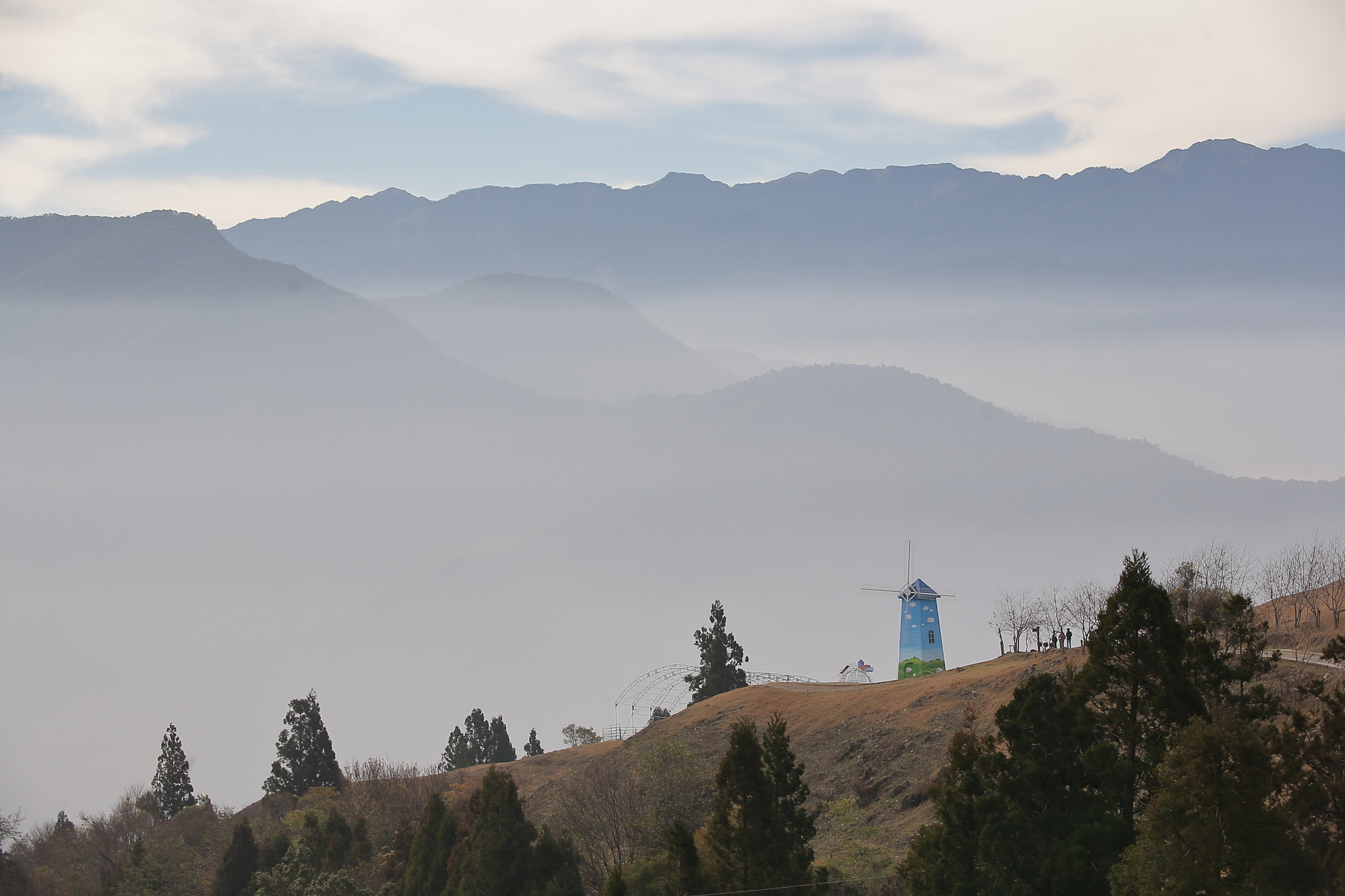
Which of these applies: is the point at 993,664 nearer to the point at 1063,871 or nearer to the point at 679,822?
the point at 679,822

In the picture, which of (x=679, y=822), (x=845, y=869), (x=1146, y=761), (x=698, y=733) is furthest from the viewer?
(x=698, y=733)

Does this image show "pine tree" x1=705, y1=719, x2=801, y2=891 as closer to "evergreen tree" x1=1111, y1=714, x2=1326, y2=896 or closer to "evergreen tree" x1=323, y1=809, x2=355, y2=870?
"evergreen tree" x1=1111, y1=714, x2=1326, y2=896

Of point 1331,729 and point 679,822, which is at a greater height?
point 1331,729

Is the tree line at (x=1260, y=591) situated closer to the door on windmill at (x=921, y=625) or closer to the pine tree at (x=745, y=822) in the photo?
the door on windmill at (x=921, y=625)

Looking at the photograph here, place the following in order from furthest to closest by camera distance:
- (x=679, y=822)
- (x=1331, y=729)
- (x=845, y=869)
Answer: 1. (x=845, y=869)
2. (x=679, y=822)
3. (x=1331, y=729)

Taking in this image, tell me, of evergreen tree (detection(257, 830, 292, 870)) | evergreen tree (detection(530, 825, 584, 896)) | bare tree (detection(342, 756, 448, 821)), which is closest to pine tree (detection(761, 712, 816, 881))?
evergreen tree (detection(530, 825, 584, 896))

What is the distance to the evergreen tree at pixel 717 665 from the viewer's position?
345 feet

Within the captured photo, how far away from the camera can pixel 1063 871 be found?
34406 millimetres

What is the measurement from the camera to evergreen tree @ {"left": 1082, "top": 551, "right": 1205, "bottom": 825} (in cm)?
3381

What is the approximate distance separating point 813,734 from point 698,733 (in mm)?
10982

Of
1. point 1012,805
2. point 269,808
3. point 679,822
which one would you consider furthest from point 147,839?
point 1012,805

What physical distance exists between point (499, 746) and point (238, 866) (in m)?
56.3

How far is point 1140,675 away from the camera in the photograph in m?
34.4

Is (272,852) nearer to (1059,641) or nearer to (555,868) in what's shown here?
(555,868)
